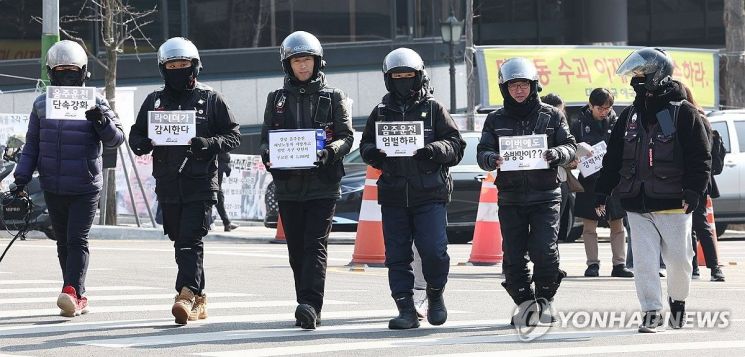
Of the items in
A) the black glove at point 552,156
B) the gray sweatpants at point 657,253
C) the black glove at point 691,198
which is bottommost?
the gray sweatpants at point 657,253

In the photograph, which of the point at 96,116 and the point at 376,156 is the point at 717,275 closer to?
the point at 376,156

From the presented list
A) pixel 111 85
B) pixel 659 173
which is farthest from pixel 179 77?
pixel 111 85

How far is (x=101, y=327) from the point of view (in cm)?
1057

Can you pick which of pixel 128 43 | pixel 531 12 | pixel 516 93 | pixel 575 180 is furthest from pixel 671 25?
pixel 516 93

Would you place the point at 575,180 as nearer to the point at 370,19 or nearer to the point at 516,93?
the point at 516,93

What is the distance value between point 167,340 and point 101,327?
94cm

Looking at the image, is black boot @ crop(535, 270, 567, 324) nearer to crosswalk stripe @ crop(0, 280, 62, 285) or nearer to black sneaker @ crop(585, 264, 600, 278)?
black sneaker @ crop(585, 264, 600, 278)

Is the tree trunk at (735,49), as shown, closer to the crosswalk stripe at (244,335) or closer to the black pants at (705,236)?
the black pants at (705,236)

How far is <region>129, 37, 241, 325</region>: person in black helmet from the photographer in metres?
10.7

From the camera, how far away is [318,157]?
1048 centimetres

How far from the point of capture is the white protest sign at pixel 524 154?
35.0 ft

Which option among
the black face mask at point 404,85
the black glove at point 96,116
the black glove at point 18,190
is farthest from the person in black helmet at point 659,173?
the black glove at point 18,190

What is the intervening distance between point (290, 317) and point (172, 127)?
158 centimetres

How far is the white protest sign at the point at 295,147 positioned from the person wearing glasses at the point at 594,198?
5.24 meters
